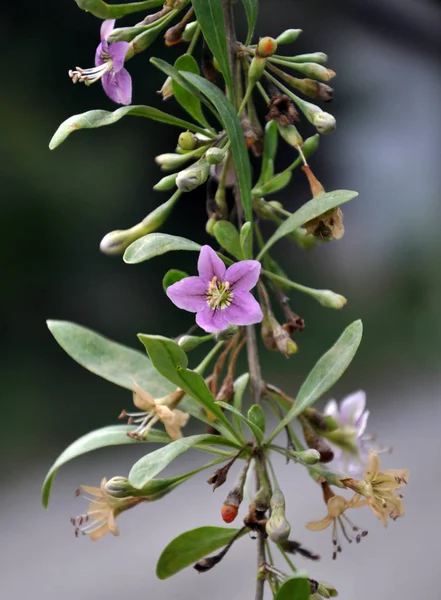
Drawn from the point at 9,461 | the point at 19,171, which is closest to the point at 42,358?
the point at 9,461

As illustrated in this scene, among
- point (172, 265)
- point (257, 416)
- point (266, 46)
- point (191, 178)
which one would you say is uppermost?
point (172, 265)

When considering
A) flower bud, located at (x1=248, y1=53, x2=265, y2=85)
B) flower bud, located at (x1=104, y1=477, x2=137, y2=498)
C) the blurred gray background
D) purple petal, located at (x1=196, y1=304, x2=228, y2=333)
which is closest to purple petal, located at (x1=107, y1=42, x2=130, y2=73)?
flower bud, located at (x1=248, y1=53, x2=265, y2=85)

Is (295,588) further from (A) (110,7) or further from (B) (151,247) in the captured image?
(A) (110,7)

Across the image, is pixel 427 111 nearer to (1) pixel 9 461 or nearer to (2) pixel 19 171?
(2) pixel 19 171

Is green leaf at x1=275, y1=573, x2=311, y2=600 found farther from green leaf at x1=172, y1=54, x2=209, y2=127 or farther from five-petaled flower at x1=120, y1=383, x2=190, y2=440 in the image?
green leaf at x1=172, y1=54, x2=209, y2=127

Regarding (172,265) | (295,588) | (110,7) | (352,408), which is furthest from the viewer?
(172,265)

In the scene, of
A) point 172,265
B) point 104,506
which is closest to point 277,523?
point 104,506

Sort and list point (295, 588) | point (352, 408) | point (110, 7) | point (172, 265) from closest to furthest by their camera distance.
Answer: point (295, 588) < point (110, 7) < point (352, 408) < point (172, 265)
